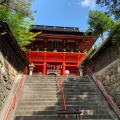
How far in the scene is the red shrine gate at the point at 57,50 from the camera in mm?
24578

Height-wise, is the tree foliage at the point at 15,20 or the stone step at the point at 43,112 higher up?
the tree foliage at the point at 15,20

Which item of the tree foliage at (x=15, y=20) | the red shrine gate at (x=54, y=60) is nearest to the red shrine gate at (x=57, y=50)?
the red shrine gate at (x=54, y=60)

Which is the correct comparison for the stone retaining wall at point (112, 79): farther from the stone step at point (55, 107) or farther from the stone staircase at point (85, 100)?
the stone step at point (55, 107)

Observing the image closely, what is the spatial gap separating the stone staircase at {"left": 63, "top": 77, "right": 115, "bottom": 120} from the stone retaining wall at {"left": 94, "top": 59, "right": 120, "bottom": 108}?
2.15 feet

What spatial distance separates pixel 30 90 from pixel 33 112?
251 centimetres

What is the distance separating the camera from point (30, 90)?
10656 mm

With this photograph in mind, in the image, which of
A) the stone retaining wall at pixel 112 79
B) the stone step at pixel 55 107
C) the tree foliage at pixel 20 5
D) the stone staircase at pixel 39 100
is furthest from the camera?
the tree foliage at pixel 20 5

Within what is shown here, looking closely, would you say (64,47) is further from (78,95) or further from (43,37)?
(78,95)

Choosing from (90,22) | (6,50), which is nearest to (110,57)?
(6,50)

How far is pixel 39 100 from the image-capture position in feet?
31.2

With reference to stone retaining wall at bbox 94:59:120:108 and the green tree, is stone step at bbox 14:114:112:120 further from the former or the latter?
the green tree

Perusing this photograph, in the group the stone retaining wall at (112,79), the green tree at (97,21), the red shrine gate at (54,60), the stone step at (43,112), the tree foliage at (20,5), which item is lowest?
the stone step at (43,112)

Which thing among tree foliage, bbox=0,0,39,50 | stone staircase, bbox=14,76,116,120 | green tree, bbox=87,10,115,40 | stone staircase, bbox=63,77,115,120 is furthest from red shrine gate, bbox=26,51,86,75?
stone staircase, bbox=63,77,115,120

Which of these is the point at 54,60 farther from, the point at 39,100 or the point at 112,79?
the point at 112,79
